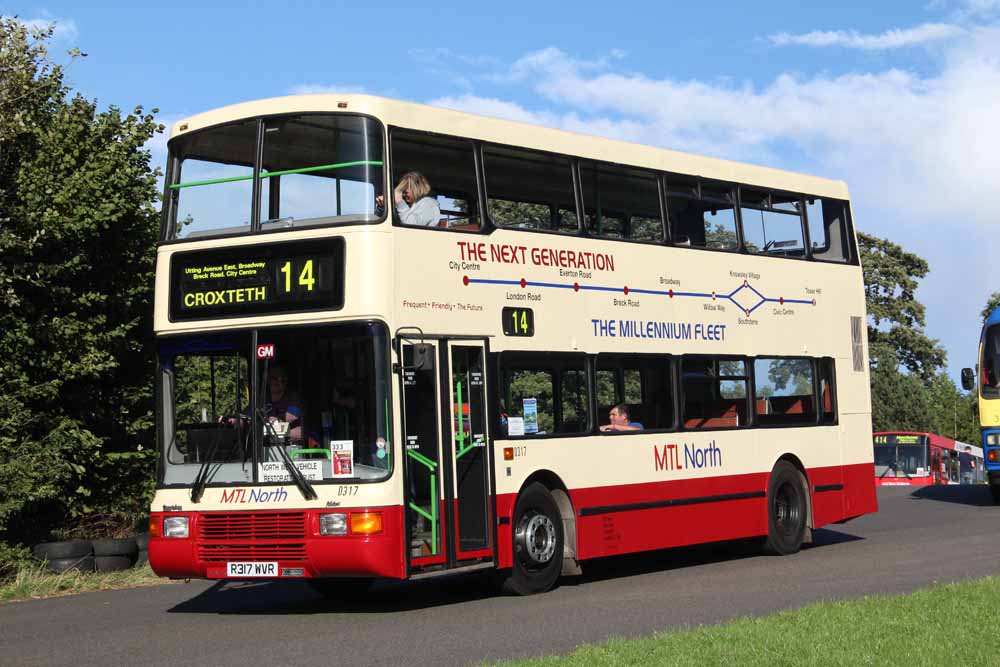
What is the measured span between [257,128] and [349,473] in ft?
10.6

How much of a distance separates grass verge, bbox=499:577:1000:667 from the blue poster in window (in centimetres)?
384

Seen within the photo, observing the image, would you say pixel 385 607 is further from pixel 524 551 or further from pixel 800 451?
pixel 800 451

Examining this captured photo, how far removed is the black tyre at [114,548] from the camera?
18484 millimetres

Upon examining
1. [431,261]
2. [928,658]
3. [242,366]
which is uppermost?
[431,261]

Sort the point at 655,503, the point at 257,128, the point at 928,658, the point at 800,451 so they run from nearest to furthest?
the point at 928,658, the point at 257,128, the point at 655,503, the point at 800,451

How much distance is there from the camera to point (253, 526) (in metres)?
13.6

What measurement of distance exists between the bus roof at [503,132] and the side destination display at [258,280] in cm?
127

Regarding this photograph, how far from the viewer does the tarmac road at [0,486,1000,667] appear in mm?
11461

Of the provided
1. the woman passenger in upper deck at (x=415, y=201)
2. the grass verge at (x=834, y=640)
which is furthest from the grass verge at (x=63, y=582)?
the grass verge at (x=834, y=640)

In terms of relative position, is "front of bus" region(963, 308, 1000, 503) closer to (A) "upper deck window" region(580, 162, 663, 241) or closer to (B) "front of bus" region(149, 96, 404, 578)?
(A) "upper deck window" region(580, 162, 663, 241)

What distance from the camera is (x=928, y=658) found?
9484 mm

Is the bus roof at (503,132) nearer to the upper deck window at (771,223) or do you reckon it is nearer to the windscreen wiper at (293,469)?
the upper deck window at (771,223)

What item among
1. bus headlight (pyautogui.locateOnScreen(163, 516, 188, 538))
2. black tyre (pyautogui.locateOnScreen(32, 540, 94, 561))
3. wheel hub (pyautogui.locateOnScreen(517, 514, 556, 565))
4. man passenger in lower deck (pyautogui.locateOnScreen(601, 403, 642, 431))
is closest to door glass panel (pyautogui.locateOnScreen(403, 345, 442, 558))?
wheel hub (pyautogui.locateOnScreen(517, 514, 556, 565))

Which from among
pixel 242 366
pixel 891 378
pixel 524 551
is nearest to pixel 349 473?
pixel 242 366
